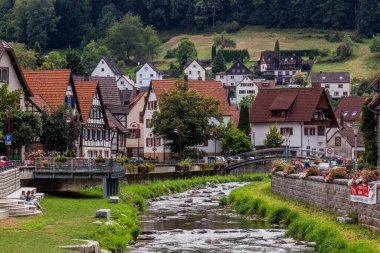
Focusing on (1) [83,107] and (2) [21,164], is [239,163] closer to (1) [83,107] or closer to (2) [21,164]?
(1) [83,107]

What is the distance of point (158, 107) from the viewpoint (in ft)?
407

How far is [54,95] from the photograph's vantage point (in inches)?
3743

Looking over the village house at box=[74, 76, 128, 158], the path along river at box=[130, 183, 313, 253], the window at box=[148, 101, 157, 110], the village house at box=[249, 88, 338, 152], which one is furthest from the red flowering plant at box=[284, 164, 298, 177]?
the village house at box=[249, 88, 338, 152]

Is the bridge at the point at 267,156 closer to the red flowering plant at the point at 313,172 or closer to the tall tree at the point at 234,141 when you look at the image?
the tall tree at the point at 234,141

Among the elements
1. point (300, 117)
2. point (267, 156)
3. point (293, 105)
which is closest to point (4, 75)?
point (267, 156)

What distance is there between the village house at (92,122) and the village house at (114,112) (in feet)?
18.7

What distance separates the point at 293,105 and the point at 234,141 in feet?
34.7

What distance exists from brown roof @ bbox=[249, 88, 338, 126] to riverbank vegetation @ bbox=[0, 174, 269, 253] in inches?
2410

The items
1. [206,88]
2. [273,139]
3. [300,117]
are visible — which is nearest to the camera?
[273,139]

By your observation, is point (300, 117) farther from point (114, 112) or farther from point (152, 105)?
point (114, 112)

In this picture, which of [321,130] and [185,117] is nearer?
[185,117]

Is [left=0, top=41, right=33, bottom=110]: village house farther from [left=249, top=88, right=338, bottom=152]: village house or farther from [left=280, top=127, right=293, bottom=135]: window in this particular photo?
[left=280, top=127, right=293, bottom=135]: window

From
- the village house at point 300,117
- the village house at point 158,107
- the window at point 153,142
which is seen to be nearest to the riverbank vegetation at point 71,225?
the village house at point 158,107

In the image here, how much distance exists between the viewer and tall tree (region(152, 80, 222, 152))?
108750mm
